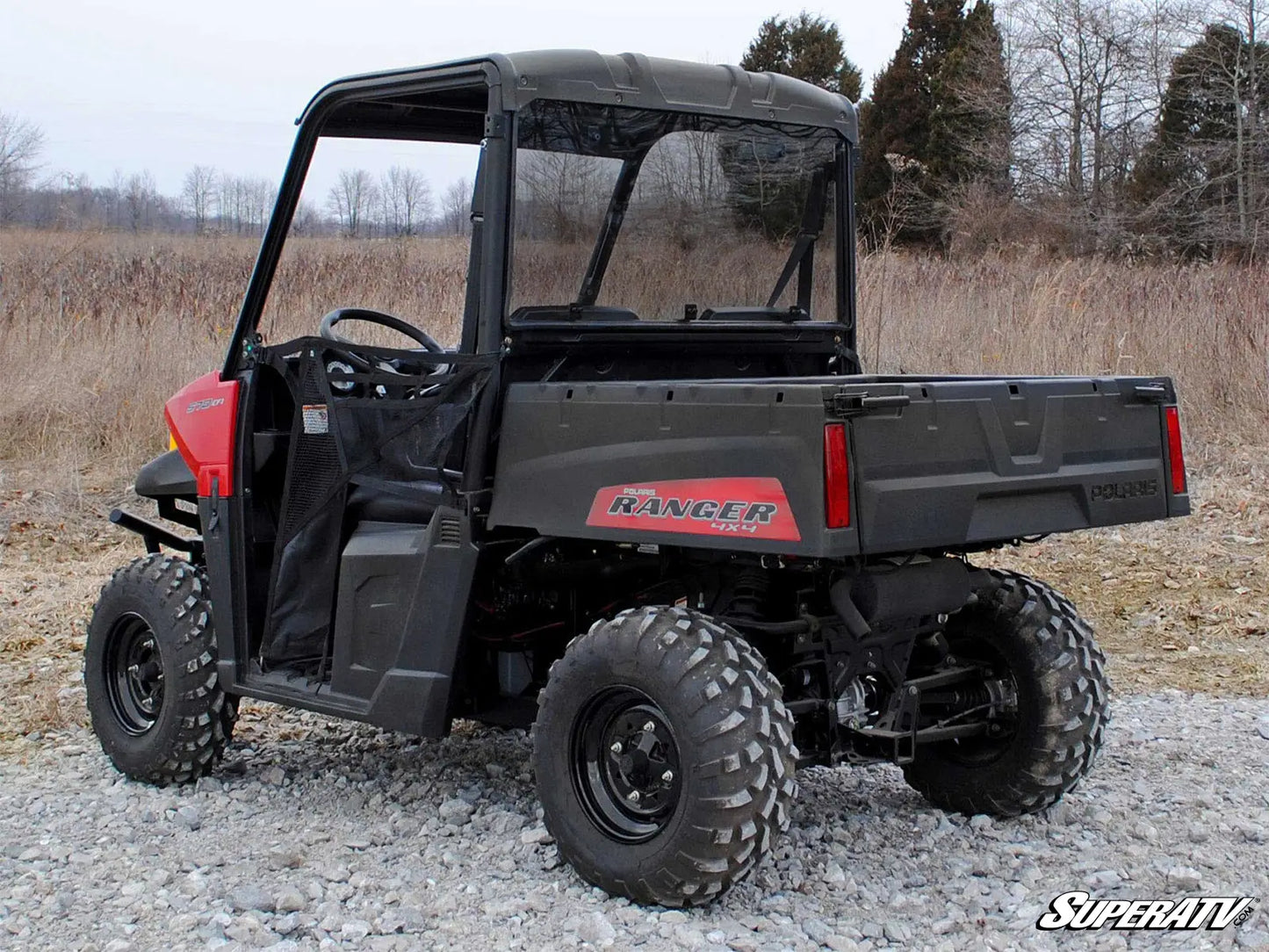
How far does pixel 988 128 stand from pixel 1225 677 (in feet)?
75.7

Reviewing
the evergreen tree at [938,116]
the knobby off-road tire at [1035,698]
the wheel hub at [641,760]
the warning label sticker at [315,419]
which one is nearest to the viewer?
the wheel hub at [641,760]

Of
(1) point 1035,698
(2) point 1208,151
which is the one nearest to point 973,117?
(2) point 1208,151

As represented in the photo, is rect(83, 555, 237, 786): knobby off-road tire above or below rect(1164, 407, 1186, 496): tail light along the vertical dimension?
below

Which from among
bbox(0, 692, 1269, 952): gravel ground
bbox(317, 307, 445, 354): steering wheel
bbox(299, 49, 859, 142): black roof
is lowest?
bbox(0, 692, 1269, 952): gravel ground

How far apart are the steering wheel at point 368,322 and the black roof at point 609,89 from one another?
1.85ft

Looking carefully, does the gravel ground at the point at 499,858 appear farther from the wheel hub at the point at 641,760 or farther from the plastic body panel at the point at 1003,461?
the plastic body panel at the point at 1003,461

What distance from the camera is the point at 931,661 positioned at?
173 inches

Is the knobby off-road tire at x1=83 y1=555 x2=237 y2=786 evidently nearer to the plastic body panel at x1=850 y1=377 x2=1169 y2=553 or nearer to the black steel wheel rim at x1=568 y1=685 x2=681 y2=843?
the black steel wheel rim at x1=568 y1=685 x2=681 y2=843

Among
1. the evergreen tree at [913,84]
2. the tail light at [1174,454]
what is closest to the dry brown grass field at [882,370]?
the tail light at [1174,454]

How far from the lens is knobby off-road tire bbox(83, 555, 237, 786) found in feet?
15.5

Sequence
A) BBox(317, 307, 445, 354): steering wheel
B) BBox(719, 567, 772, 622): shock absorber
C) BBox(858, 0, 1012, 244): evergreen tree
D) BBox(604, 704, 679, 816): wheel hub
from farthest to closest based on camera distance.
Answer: BBox(858, 0, 1012, 244): evergreen tree
BBox(317, 307, 445, 354): steering wheel
BBox(719, 567, 772, 622): shock absorber
BBox(604, 704, 679, 816): wheel hub

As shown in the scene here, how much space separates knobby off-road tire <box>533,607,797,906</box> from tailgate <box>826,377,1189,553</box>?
507mm

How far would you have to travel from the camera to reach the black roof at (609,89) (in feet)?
13.1

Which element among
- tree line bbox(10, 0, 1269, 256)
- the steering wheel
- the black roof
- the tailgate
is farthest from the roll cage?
tree line bbox(10, 0, 1269, 256)
